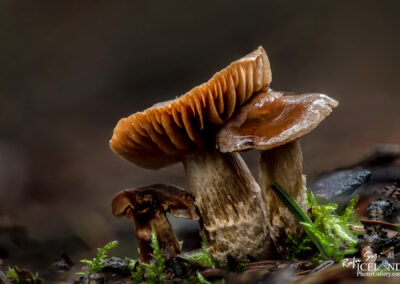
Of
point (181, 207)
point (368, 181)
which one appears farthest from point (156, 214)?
point (368, 181)

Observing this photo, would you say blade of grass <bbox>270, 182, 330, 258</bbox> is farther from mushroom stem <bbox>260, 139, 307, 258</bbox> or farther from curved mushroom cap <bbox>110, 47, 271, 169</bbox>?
curved mushroom cap <bbox>110, 47, 271, 169</bbox>

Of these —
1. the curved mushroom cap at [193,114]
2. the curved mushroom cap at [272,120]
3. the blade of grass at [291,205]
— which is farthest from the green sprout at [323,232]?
the curved mushroom cap at [193,114]

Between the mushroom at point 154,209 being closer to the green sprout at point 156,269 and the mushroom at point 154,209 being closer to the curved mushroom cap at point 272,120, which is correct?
the green sprout at point 156,269

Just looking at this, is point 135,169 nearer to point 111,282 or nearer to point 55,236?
point 55,236

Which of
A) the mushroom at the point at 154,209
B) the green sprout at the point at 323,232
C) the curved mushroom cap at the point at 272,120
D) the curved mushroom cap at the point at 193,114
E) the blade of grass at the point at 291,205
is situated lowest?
the green sprout at the point at 323,232

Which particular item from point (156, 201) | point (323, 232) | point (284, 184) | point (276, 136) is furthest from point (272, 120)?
point (156, 201)

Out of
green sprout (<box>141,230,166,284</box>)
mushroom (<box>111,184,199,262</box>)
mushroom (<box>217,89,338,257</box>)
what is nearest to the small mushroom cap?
mushroom (<box>111,184,199,262</box>)
